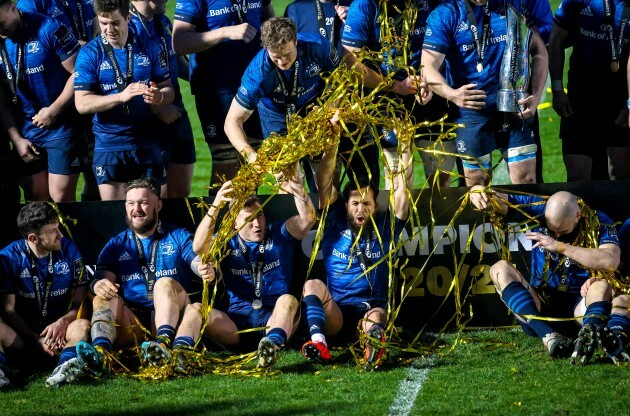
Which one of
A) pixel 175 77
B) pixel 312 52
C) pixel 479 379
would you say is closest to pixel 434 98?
pixel 312 52

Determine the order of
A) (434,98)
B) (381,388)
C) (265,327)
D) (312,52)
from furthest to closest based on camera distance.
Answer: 1. (434,98)
2. (312,52)
3. (265,327)
4. (381,388)

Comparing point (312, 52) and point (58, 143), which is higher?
point (312, 52)

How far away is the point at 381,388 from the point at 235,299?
1597 millimetres

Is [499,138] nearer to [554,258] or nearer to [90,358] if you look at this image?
[554,258]

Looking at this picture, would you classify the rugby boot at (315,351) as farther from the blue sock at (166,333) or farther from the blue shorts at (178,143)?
the blue shorts at (178,143)

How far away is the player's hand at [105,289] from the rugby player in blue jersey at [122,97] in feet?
3.91

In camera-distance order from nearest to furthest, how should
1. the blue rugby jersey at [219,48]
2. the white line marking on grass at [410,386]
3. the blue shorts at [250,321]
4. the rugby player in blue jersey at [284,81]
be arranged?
the white line marking on grass at [410,386] < the blue shorts at [250,321] < the rugby player in blue jersey at [284,81] < the blue rugby jersey at [219,48]

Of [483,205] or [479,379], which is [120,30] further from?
[479,379]

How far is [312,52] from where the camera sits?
812cm

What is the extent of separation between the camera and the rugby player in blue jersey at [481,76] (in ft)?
27.7

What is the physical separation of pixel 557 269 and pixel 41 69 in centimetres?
442

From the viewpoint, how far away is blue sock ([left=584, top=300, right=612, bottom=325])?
23.9ft

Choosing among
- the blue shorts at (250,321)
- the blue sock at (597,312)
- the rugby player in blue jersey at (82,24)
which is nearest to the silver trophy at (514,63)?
the blue sock at (597,312)

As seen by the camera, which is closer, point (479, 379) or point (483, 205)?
point (479, 379)
